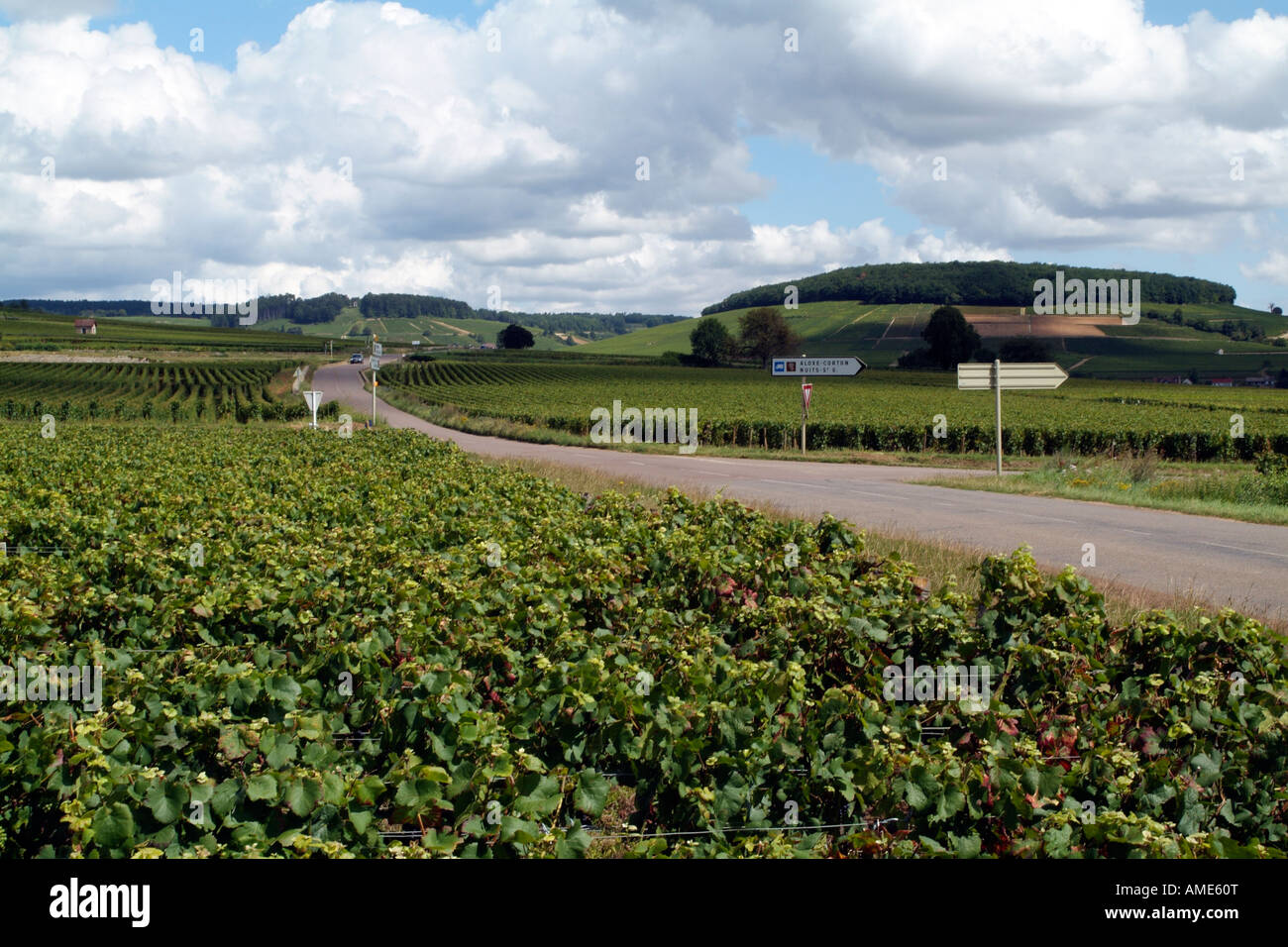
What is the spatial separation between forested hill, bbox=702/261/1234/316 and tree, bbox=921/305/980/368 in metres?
34.2

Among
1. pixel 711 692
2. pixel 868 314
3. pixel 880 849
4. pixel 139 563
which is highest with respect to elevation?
pixel 868 314

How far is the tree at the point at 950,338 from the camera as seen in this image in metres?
117

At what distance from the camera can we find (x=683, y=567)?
880 centimetres

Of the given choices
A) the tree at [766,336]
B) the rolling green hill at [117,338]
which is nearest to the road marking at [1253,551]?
the tree at [766,336]

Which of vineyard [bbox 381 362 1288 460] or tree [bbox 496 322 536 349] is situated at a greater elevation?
tree [bbox 496 322 536 349]

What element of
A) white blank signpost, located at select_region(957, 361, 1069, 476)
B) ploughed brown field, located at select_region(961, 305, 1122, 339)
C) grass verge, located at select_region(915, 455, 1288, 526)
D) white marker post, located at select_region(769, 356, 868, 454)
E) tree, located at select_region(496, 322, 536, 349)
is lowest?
grass verge, located at select_region(915, 455, 1288, 526)

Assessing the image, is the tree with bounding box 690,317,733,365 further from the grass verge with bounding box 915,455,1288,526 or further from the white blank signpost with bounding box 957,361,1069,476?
the white blank signpost with bounding box 957,361,1069,476

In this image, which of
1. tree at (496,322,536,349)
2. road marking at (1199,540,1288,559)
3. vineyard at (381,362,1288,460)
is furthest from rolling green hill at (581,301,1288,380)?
road marking at (1199,540,1288,559)

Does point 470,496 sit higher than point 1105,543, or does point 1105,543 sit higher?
point 470,496

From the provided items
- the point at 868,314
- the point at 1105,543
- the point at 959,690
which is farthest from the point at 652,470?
the point at 868,314

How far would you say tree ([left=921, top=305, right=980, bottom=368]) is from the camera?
116625 mm

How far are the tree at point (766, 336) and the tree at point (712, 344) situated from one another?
2.45 meters

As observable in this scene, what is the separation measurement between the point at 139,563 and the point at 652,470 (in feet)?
70.3
